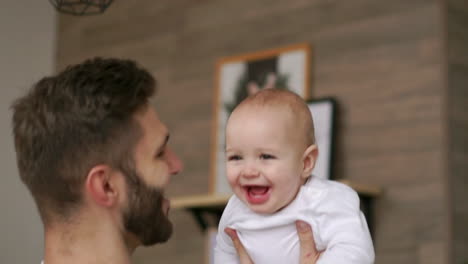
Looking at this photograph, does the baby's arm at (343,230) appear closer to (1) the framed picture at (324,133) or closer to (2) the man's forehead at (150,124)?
(2) the man's forehead at (150,124)

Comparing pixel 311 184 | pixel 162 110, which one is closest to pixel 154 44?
pixel 162 110

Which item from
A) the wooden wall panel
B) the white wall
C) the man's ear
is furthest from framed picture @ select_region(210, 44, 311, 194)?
the man's ear

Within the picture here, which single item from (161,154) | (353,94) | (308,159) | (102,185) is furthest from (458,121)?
(102,185)

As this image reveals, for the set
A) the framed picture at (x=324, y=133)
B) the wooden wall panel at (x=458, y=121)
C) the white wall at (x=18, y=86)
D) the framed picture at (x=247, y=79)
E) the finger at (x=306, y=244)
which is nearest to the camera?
the finger at (x=306, y=244)

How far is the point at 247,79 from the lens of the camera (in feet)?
15.0

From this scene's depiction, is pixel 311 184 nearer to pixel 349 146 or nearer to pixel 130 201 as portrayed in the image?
pixel 130 201

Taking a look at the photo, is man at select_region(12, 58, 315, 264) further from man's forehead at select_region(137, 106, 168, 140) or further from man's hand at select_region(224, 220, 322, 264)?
man's hand at select_region(224, 220, 322, 264)

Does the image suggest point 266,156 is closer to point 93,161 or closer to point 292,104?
point 292,104

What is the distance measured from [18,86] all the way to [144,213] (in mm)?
3880

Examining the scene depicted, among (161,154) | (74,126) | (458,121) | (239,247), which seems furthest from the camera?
(458,121)

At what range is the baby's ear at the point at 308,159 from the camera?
1965 millimetres

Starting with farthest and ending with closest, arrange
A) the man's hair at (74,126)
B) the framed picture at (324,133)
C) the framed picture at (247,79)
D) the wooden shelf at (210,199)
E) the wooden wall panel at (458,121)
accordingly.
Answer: the framed picture at (247,79) < the framed picture at (324,133) < the wooden shelf at (210,199) < the wooden wall panel at (458,121) < the man's hair at (74,126)

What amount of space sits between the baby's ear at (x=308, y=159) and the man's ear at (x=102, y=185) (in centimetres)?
42

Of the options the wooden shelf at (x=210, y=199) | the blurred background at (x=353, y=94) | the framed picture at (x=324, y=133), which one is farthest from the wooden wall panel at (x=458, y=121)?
the framed picture at (x=324, y=133)
